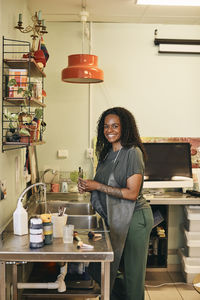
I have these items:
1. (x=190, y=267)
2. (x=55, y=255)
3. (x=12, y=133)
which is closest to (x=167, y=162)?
(x=190, y=267)

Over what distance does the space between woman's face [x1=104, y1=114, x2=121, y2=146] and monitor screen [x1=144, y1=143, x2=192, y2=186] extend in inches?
53.1

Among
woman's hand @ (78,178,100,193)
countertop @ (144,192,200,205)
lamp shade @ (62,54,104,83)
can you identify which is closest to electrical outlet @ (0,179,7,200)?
woman's hand @ (78,178,100,193)

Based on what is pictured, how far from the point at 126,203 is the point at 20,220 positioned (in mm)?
665

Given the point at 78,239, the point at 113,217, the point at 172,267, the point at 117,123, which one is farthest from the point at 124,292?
the point at 172,267

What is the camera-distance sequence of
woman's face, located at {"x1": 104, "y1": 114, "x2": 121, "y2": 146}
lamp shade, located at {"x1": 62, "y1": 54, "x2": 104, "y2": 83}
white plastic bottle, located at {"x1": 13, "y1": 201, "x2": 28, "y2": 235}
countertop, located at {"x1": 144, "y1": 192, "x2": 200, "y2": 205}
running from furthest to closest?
countertop, located at {"x1": 144, "y1": 192, "x2": 200, "y2": 205}
lamp shade, located at {"x1": 62, "y1": 54, "x2": 104, "y2": 83}
woman's face, located at {"x1": 104, "y1": 114, "x2": 121, "y2": 146}
white plastic bottle, located at {"x1": 13, "y1": 201, "x2": 28, "y2": 235}

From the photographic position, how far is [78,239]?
2.08 meters

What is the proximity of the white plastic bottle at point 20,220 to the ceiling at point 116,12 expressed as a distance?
201 centimetres

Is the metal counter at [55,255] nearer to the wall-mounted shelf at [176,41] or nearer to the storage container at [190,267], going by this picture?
the storage container at [190,267]

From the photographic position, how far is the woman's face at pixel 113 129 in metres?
2.49

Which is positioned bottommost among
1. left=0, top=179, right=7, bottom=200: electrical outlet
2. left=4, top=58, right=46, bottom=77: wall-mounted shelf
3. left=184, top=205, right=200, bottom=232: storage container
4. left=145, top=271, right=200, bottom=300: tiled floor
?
left=145, top=271, right=200, bottom=300: tiled floor

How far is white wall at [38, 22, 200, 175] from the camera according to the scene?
3936 millimetres

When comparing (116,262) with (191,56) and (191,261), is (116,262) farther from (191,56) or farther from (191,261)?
(191,56)

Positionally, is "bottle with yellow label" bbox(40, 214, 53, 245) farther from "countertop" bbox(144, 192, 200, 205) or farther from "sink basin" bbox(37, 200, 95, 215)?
"countertop" bbox(144, 192, 200, 205)

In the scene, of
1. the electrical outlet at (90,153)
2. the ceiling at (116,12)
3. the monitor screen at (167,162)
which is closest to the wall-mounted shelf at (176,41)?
the ceiling at (116,12)
